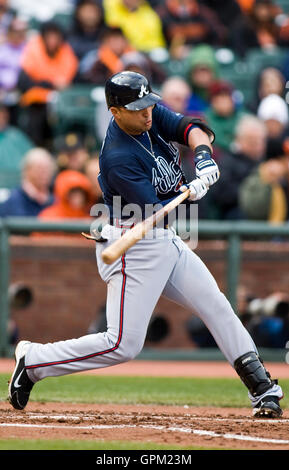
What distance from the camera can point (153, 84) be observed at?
36.3ft

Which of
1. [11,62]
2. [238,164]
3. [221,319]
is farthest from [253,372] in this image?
[11,62]

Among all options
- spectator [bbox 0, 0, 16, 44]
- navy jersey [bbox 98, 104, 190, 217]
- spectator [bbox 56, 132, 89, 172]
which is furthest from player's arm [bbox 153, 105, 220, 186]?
spectator [bbox 0, 0, 16, 44]

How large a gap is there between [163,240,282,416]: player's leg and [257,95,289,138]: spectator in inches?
213

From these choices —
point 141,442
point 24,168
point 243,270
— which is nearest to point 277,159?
point 243,270

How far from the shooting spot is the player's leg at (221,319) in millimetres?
5039

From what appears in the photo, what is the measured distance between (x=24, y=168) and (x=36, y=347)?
4.23 m

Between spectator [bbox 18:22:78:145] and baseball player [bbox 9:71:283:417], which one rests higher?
Answer: spectator [bbox 18:22:78:145]

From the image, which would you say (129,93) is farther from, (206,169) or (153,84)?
(153,84)

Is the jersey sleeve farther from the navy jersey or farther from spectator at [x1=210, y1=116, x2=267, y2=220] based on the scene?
spectator at [x1=210, y1=116, x2=267, y2=220]

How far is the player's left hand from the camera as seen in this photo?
496cm

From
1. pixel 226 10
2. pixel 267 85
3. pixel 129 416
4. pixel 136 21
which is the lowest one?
pixel 129 416

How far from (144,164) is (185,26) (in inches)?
303

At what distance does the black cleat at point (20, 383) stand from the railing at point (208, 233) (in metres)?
3.53

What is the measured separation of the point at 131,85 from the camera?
486 centimetres
